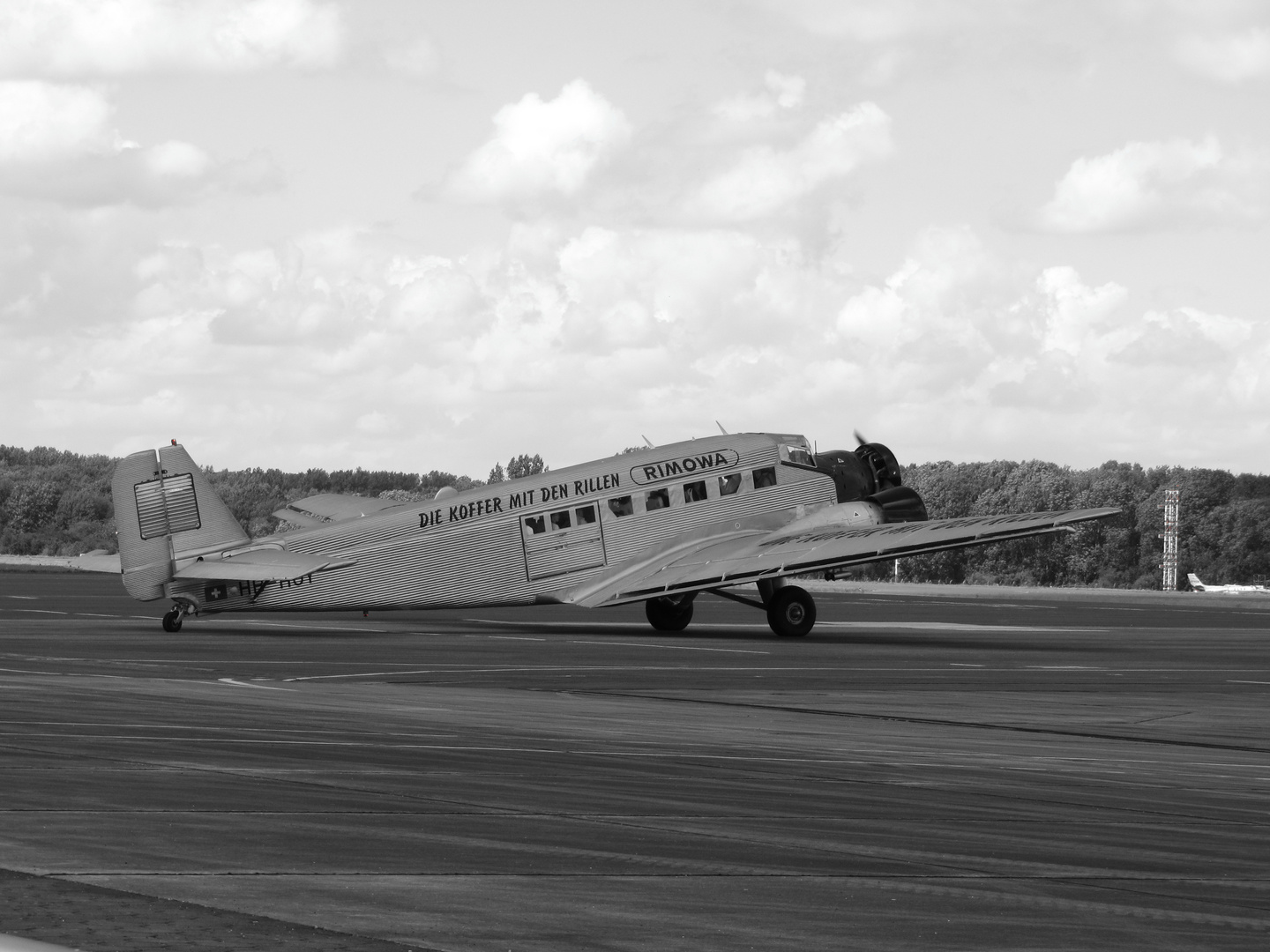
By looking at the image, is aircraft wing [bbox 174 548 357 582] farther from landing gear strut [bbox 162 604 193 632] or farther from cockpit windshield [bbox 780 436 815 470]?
cockpit windshield [bbox 780 436 815 470]

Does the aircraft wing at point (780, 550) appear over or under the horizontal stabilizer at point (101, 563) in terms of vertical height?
under

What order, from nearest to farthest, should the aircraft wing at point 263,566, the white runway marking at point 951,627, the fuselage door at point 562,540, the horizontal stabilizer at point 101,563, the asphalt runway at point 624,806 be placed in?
the asphalt runway at point 624,806, the aircraft wing at point 263,566, the fuselage door at point 562,540, the horizontal stabilizer at point 101,563, the white runway marking at point 951,627

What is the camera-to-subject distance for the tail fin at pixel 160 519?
40.8 metres

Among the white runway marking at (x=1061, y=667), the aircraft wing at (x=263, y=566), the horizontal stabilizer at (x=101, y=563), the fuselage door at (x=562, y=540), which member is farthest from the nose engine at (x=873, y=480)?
the horizontal stabilizer at (x=101, y=563)

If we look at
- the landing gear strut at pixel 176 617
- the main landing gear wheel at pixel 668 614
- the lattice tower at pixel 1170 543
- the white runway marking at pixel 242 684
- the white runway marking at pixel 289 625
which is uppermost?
the landing gear strut at pixel 176 617

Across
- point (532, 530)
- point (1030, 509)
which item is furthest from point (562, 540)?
point (1030, 509)

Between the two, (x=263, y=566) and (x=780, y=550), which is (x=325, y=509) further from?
(x=780, y=550)

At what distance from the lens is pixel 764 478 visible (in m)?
43.3

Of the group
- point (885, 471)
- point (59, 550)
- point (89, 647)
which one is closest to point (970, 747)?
point (89, 647)

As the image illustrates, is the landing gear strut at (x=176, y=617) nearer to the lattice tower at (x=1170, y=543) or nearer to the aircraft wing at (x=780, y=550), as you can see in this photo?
the aircraft wing at (x=780, y=550)

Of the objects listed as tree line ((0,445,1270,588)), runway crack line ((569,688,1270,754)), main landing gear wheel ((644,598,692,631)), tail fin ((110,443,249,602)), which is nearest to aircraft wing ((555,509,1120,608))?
main landing gear wheel ((644,598,692,631))

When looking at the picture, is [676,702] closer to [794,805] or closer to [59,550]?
[794,805]

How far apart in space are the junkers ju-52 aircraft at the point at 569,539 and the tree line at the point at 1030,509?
91.7m

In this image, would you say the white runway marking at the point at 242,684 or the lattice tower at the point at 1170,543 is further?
the lattice tower at the point at 1170,543
